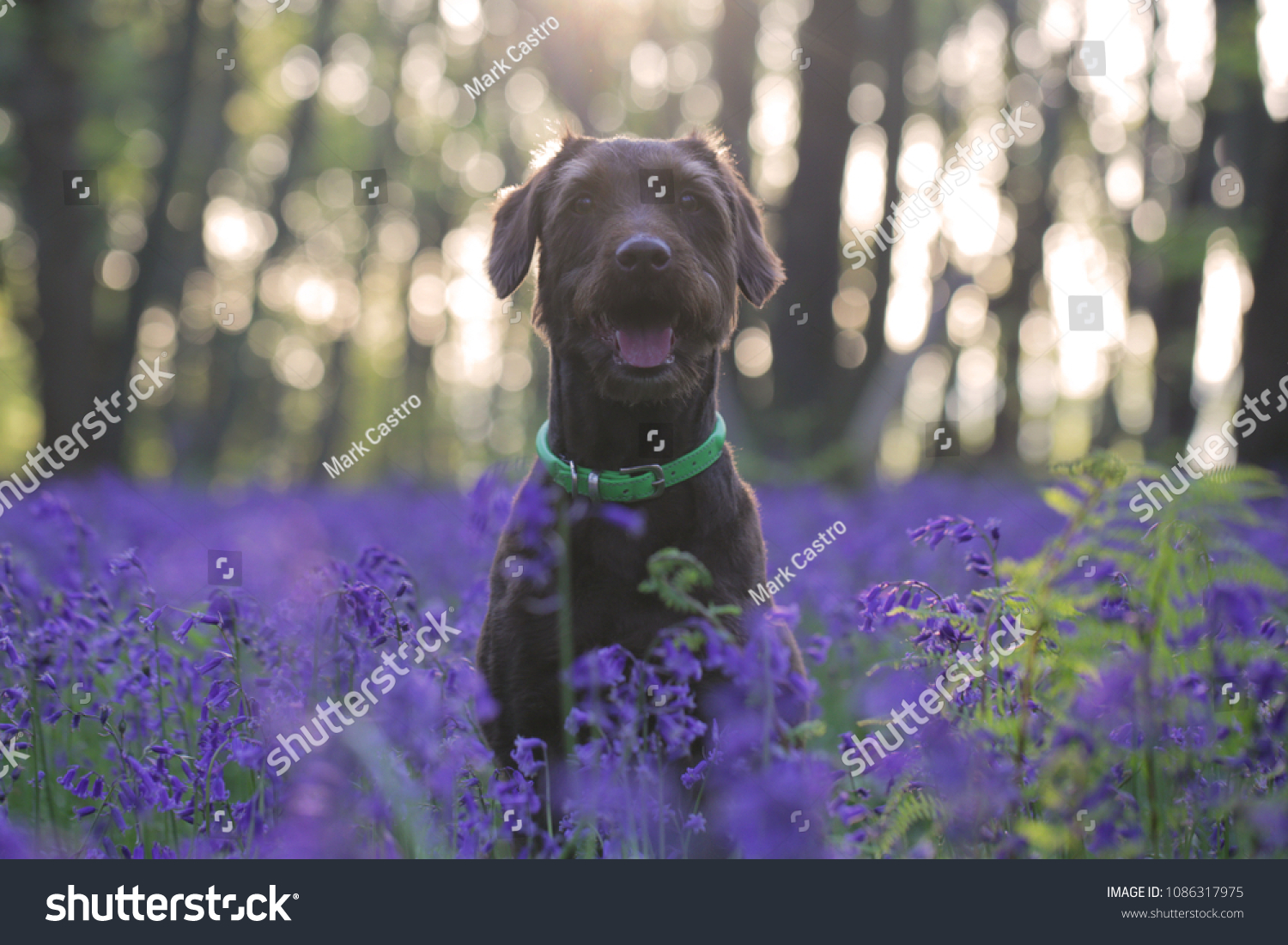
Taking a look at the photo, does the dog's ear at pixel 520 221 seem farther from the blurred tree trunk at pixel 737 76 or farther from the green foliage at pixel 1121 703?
the blurred tree trunk at pixel 737 76

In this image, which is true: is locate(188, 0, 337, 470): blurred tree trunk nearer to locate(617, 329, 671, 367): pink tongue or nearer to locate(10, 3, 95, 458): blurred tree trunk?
locate(10, 3, 95, 458): blurred tree trunk

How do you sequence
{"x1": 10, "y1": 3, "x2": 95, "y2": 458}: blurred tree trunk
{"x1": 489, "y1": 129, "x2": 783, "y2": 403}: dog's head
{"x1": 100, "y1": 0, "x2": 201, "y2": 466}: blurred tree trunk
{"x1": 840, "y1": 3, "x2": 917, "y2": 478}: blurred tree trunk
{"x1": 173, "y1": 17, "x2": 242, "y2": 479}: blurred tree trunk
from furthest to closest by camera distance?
{"x1": 173, "y1": 17, "x2": 242, "y2": 479}: blurred tree trunk < {"x1": 100, "y1": 0, "x2": 201, "y2": 466}: blurred tree trunk < {"x1": 840, "y1": 3, "x2": 917, "y2": 478}: blurred tree trunk < {"x1": 10, "y1": 3, "x2": 95, "y2": 458}: blurred tree trunk < {"x1": 489, "y1": 129, "x2": 783, "y2": 403}: dog's head

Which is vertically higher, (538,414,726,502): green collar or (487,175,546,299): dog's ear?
(487,175,546,299): dog's ear

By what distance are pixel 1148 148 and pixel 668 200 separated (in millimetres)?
24475

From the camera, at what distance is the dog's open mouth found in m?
3.49

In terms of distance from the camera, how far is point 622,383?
345 centimetres

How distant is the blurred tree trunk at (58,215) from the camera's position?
43.7 ft

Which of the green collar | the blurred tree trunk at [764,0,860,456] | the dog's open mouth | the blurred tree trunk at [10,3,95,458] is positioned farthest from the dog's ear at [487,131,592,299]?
the blurred tree trunk at [10,3,95,458]

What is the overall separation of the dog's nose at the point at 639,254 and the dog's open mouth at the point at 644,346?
0.26 m

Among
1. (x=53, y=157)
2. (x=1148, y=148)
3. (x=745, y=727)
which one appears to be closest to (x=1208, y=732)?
(x=745, y=727)

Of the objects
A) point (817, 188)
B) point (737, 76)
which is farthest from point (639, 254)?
point (737, 76)

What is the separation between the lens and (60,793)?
353 cm

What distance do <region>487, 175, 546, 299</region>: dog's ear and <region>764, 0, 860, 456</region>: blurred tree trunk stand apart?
831cm

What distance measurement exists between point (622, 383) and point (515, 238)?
1017mm
